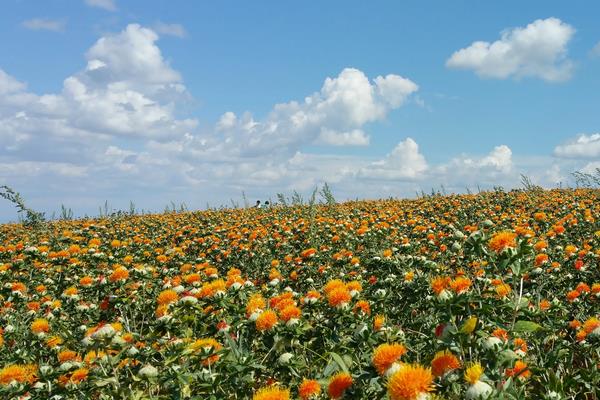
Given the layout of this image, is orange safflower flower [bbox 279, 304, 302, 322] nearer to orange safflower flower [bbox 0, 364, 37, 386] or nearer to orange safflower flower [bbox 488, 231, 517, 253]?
orange safflower flower [bbox 488, 231, 517, 253]

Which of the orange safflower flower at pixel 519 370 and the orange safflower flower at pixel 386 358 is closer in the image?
the orange safflower flower at pixel 386 358

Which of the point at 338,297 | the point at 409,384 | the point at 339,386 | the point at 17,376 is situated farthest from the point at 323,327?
the point at 17,376

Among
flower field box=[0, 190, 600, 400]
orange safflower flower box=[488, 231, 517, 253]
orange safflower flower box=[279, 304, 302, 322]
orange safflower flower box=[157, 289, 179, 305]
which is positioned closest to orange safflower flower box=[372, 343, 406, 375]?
flower field box=[0, 190, 600, 400]

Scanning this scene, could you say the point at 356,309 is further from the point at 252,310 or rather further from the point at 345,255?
the point at 345,255

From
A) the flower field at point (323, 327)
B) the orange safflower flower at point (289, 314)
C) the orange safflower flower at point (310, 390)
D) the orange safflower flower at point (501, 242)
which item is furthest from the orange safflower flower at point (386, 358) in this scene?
the orange safflower flower at point (289, 314)

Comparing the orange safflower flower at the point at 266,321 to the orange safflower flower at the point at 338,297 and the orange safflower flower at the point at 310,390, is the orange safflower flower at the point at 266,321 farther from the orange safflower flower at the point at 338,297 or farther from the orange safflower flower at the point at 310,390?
the orange safflower flower at the point at 310,390

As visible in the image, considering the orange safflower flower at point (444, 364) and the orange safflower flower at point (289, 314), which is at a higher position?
the orange safflower flower at point (289, 314)

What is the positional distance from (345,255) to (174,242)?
5665 mm

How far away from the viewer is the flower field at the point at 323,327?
83.3 inches

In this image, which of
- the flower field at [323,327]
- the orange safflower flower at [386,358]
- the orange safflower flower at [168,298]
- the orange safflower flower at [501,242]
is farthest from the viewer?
the orange safflower flower at [168,298]

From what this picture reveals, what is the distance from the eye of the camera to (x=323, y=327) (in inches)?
125

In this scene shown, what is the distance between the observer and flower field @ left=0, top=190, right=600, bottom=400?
2115 millimetres

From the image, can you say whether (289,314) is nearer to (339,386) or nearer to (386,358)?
(339,386)

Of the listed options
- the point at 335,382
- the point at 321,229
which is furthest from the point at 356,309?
the point at 321,229
